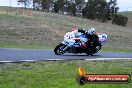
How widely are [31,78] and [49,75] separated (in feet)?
2.61

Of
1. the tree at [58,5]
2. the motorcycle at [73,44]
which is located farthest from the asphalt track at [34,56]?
the tree at [58,5]

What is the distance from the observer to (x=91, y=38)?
19109mm

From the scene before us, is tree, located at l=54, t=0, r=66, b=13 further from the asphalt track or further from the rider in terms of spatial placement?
the asphalt track

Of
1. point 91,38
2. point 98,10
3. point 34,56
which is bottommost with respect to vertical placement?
point 98,10

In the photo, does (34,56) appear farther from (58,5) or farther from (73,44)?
(58,5)

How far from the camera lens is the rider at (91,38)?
18922 mm

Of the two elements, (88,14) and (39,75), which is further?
(88,14)

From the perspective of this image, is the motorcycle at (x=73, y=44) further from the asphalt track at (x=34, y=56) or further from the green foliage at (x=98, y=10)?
the green foliage at (x=98, y=10)

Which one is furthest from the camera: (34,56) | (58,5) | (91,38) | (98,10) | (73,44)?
(58,5)

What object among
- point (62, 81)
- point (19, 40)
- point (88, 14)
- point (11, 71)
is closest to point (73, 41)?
point (11, 71)

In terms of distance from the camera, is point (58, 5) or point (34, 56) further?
point (58, 5)

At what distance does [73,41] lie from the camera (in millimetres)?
18641

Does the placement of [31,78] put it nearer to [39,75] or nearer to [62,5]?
[39,75]

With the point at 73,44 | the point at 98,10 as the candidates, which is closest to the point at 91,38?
the point at 73,44
